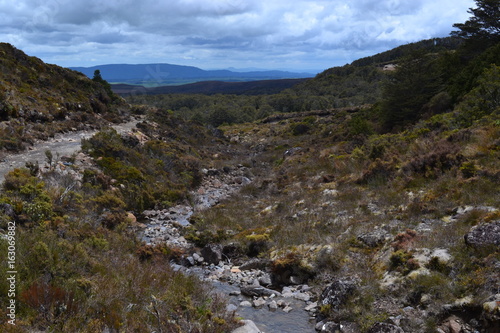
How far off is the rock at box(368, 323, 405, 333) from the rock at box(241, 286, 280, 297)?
2.73 m

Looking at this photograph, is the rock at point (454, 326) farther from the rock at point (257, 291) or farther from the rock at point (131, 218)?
the rock at point (131, 218)

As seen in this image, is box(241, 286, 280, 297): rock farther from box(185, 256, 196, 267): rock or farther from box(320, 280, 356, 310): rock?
box(185, 256, 196, 267): rock

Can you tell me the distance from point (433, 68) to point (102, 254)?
31007mm

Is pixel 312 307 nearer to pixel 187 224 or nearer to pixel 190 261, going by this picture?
pixel 190 261

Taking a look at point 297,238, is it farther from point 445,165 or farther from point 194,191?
point 194,191

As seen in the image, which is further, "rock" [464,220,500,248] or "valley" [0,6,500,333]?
"rock" [464,220,500,248]

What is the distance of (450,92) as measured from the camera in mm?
23516

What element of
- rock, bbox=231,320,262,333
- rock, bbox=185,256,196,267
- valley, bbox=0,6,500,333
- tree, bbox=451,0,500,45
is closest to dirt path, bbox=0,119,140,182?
valley, bbox=0,6,500,333

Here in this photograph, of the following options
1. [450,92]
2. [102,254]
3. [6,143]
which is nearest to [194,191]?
[6,143]

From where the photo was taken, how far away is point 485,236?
6.12 metres

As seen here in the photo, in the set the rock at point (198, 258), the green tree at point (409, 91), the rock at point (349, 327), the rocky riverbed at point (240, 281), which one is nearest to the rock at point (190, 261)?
the rocky riverbed at point (240, 281)

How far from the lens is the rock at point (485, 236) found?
5.97 meters

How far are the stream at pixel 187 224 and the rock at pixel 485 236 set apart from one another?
349 cm

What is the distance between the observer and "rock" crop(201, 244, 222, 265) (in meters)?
10.2
